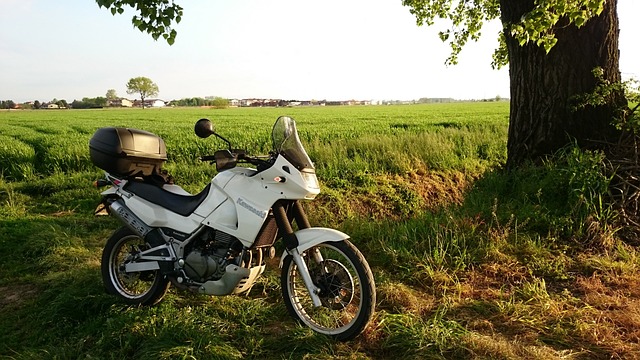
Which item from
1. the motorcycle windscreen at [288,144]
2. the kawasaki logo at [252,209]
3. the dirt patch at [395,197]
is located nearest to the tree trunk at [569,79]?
the dirt patch at [395,197]

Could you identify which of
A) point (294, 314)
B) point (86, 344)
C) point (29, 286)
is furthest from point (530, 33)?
point (29, 286)

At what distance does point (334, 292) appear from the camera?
3197 mm

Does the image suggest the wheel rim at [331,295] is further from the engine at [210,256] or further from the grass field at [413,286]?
the engine at [210,256]

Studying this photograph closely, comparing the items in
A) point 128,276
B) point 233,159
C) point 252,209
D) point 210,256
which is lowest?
point 128,276

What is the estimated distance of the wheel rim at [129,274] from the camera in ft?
12.7

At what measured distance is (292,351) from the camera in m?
2.96

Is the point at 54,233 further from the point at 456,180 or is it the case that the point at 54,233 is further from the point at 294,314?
the point at 456,180

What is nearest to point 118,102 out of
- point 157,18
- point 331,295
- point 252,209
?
point 157,18

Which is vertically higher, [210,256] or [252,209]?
[252,209]

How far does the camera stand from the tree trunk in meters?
5.57

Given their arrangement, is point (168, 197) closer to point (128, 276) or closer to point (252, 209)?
point (128, 276)

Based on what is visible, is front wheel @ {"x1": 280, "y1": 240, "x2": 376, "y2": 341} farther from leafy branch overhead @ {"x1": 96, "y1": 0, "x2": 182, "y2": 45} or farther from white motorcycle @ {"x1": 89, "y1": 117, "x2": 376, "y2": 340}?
leafy branch overhead @ {"x1": 96, "y1": 0, "x2": 182, "y2": 45}

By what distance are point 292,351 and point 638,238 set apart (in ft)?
12.5

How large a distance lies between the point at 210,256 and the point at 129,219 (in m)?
0.91
